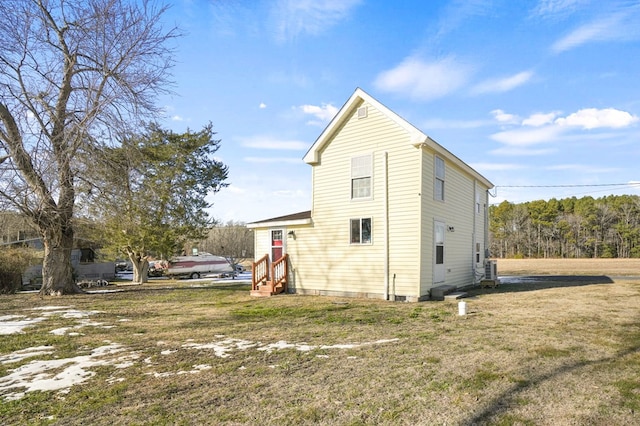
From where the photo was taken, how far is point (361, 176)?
44.2 feet

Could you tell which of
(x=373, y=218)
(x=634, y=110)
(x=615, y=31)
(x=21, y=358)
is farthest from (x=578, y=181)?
(x=21, y=358)

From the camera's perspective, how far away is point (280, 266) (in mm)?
14938

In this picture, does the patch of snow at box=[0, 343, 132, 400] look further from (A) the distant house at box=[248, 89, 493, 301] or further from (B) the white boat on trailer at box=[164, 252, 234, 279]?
(B) the white boat on trailer at box=[164, 252, 234, 279]

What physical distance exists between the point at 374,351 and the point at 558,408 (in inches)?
104

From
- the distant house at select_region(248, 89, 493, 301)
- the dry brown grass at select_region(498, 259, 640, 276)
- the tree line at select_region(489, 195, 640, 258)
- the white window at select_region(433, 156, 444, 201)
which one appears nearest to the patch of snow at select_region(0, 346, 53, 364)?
the distant house at select_region(248, 89, 493, 301)

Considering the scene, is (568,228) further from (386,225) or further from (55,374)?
(55,374)

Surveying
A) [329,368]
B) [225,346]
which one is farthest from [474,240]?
[329,368]

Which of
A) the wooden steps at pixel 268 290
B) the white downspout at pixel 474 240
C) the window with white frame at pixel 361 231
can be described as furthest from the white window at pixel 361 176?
the white downspout at pixel 474 240

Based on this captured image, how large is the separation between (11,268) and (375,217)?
15.4 meters

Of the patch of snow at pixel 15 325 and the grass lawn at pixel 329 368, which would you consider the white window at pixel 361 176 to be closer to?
the grass lawn at pixel 329 368

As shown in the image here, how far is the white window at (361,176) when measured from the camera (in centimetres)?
1333

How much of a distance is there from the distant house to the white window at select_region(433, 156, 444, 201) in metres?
0.03

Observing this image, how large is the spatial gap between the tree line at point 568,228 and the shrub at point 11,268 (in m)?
54.0

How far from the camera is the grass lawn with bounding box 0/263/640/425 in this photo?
3605 mm
